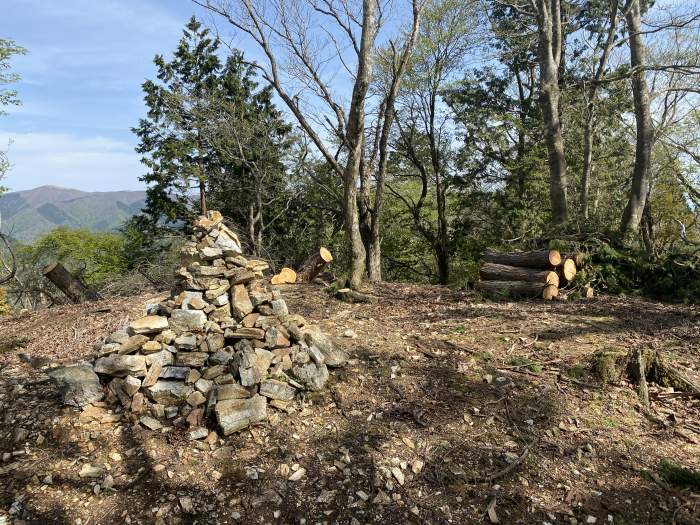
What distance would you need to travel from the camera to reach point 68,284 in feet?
29.9

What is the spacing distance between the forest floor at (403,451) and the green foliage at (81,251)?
17.9 meters

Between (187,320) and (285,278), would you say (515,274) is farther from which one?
(187,320)

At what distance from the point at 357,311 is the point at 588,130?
278 inches

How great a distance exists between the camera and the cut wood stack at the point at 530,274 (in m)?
6.86

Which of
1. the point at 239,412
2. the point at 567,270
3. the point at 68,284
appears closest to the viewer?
the point at 239,412

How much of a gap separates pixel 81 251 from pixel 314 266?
18.6 m

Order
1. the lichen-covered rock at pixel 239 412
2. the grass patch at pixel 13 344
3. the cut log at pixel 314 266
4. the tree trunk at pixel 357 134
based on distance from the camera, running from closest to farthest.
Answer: the lichen-covered rock at pixel 239 412 → the grass patch at pixel 13 344 → the tree trunk at pixel 357 134 → the cut log at pixel 314 266

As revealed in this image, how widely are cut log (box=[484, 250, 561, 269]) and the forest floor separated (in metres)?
2.18

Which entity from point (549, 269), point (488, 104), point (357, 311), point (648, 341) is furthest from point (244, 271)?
point (488, 104)

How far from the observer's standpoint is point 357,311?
630 centimetres

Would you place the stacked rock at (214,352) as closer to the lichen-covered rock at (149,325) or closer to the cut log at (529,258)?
the lichen-covered rock at (149,325)

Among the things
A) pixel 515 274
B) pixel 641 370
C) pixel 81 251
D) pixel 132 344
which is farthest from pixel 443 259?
pixel 81 251

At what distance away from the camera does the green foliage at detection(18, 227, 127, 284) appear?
66.8 feet

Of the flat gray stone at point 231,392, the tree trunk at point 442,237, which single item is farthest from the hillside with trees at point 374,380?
the tree trunk at point 442,237
